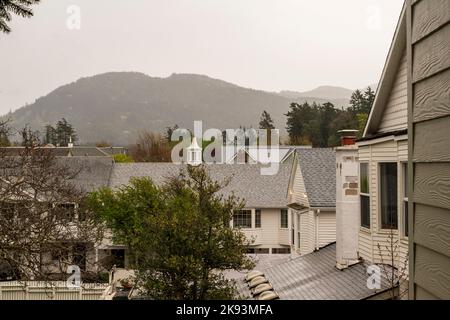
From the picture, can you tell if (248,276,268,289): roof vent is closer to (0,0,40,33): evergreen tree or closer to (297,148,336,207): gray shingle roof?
(297,148,336,207): gray shingle roof

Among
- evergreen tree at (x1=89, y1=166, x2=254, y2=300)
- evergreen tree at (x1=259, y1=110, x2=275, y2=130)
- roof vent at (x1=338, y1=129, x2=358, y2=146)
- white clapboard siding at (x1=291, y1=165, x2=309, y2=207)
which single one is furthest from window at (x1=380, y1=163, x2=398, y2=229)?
evergreen tree at (x1=259, y1=110, x2=275, y2=130)

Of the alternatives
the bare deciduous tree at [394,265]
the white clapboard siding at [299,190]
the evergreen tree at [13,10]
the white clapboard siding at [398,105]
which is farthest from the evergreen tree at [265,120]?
the evergreen tree at [13,10]

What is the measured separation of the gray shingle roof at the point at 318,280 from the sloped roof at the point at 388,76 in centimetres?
259

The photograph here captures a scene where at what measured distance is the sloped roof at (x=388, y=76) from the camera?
26.3 ft

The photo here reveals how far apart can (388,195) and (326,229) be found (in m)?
7.02

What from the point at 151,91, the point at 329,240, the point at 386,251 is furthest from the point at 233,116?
the point at 386,251

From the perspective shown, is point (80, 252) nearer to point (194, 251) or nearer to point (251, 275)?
point (251, 275)

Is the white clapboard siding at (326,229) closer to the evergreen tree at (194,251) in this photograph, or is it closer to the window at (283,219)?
the evergreen tree at (194,251)

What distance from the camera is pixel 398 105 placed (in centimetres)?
891

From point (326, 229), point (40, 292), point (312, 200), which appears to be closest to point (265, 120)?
point (312, 200)

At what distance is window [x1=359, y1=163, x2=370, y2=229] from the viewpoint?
10035mm

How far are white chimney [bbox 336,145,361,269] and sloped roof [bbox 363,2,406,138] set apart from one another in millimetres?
1481
